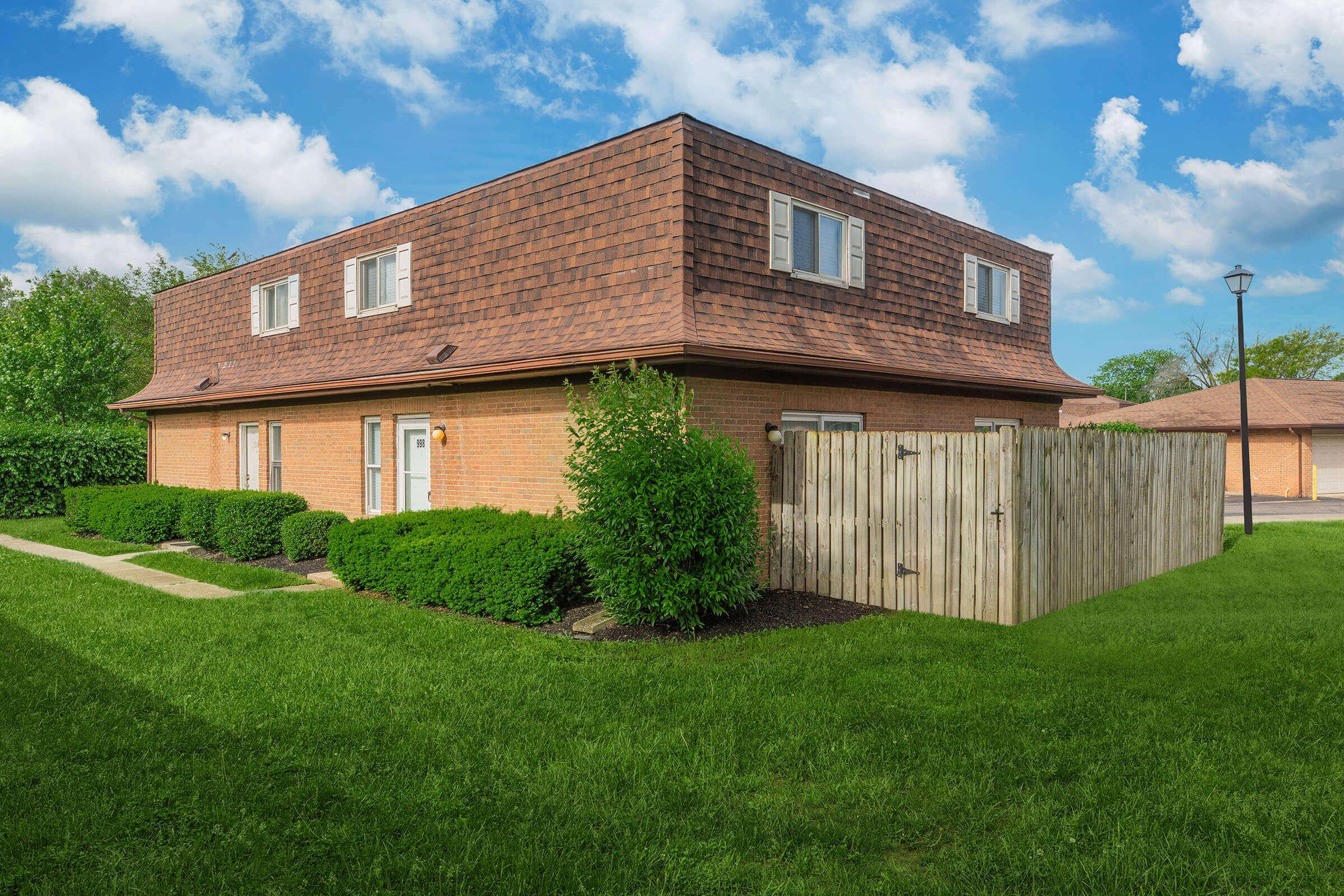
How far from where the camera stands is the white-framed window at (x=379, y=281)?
13391mm

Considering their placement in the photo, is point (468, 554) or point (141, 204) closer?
point (468, 554)

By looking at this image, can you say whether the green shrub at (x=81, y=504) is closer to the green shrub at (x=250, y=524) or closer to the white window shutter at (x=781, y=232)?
the green shrub at (x=250, y=524)

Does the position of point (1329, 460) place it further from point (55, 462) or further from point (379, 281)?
point (55, 462)

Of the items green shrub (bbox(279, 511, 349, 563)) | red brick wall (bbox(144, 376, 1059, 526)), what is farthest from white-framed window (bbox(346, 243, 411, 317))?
green shrub (bbox(279, 511, 349, 563))

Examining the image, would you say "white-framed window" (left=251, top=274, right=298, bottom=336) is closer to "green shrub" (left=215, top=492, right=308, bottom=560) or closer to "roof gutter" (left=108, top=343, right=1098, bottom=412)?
"roof gutter" (left=108, top=343, right=1098, bottom=412)

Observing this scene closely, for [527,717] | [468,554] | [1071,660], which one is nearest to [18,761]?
[527,717]

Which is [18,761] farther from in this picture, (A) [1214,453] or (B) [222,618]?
(A) [1214,453]

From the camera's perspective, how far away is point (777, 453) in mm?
9742

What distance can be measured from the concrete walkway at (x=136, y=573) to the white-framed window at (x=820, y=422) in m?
6.02

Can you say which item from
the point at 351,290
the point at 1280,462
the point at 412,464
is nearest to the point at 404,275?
the point at 351,290

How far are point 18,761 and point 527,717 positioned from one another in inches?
108

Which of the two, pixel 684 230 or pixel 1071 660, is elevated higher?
pixel 684 230

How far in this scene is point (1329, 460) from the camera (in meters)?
31.0

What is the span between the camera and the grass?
10570 millimetres
